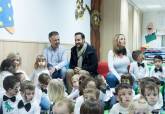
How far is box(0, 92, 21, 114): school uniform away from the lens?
3.16m

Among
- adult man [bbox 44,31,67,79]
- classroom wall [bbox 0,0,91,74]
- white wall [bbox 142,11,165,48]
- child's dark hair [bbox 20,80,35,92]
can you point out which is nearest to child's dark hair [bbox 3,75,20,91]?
child's dark hair [bbox 20,80,35,92]

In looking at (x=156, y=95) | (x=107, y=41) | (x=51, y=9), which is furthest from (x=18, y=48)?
(x=107, y=41)

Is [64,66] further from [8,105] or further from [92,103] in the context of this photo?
[92,103]

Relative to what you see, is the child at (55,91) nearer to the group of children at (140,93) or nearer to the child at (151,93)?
the group of children at (140,93)

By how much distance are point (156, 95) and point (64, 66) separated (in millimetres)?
2207

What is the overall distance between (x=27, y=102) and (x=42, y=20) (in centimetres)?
302

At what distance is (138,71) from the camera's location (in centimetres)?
598

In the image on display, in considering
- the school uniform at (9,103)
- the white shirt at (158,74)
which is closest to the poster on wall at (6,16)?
the school uniform at (9,103)

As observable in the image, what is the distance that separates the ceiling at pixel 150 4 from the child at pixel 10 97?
31.5 ft

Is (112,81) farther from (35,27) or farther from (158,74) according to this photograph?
(35,27)

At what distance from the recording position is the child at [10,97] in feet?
10.4

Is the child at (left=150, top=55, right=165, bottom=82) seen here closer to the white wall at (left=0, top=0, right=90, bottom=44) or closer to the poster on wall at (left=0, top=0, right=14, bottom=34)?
the white wall at (left=0, top=0, right=90, bottom=44)

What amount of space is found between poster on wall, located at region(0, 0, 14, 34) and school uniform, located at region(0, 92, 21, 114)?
6.17 feet

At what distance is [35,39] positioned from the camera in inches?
229
